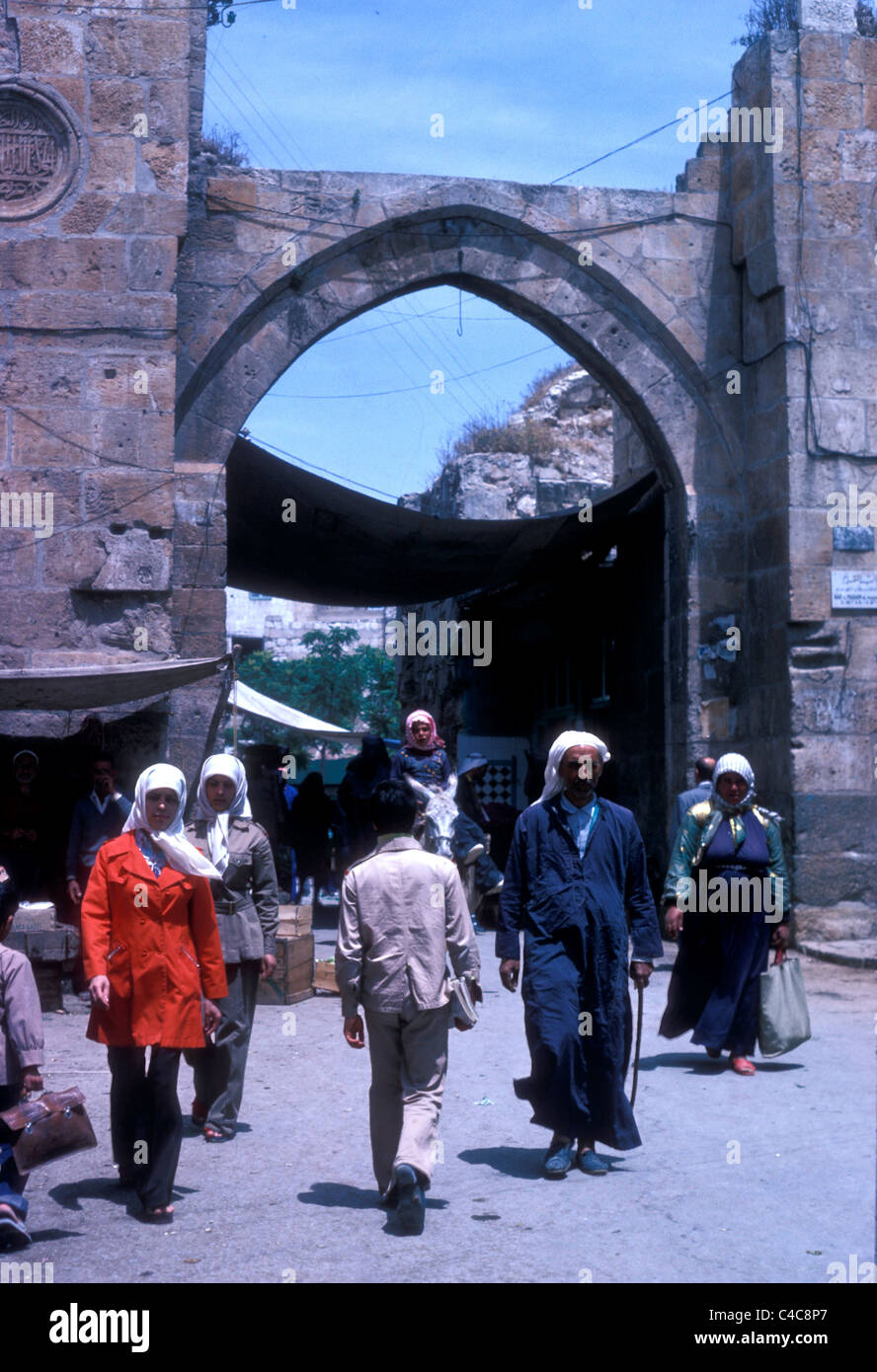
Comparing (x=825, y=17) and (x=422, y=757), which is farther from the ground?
(x=825, y=17)

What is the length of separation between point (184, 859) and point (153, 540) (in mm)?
5448

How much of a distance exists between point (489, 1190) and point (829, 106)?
9234mm

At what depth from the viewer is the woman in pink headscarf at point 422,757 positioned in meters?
8.45

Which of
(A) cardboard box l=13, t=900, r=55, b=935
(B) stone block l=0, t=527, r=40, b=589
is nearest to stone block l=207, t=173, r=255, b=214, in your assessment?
(B) stone block l=0, t=527, r=40, b=589

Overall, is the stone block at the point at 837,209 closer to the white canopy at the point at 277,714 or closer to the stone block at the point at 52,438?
the stone block at the point at 52,438

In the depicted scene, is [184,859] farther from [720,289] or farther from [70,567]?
[720,289]

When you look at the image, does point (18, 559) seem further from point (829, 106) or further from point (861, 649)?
point (829, 106)

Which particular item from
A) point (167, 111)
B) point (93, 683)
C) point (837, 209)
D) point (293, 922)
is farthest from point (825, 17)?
point (293, 922)

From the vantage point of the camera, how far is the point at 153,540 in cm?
964

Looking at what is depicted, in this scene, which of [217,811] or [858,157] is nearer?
[217,811]

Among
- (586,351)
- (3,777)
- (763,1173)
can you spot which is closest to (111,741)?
(3,777)

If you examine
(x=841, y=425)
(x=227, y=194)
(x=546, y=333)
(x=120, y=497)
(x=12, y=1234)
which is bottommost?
(x=12, y=1234)

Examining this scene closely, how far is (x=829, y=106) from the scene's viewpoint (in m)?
11.1

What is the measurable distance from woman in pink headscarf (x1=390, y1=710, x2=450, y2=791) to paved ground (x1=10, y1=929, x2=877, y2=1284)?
1904 mm
